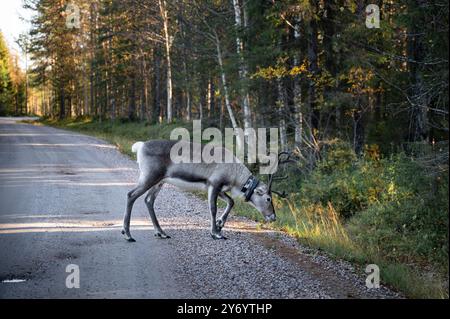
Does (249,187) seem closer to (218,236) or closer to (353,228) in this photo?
(218,236)

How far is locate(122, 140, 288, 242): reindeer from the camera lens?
25.9 feet

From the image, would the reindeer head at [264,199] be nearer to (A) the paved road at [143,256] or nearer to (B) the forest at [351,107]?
(A) the paved road at [143,256]

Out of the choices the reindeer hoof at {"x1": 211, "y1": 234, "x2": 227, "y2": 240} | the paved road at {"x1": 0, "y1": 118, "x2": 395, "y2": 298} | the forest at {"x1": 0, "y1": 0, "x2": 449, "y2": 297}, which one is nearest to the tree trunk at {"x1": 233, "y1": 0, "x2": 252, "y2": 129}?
the forest at {"x1": 0, "y1": 0, "x2": 449, "y2": 297}

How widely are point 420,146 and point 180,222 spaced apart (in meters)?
4.75

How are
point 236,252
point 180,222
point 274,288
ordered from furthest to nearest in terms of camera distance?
point 180,222
point 236,252
point 274,288

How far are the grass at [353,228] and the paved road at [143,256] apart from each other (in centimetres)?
42

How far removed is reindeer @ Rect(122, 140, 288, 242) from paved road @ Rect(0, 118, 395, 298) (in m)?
0.52

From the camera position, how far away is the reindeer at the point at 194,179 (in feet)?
25.9

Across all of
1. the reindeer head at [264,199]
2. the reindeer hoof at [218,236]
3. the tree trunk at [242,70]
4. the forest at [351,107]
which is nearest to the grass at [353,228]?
the forest at [351,107]

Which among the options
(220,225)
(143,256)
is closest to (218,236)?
(220,225)

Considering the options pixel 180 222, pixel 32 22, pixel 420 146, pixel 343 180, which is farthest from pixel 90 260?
pixel 32 22
